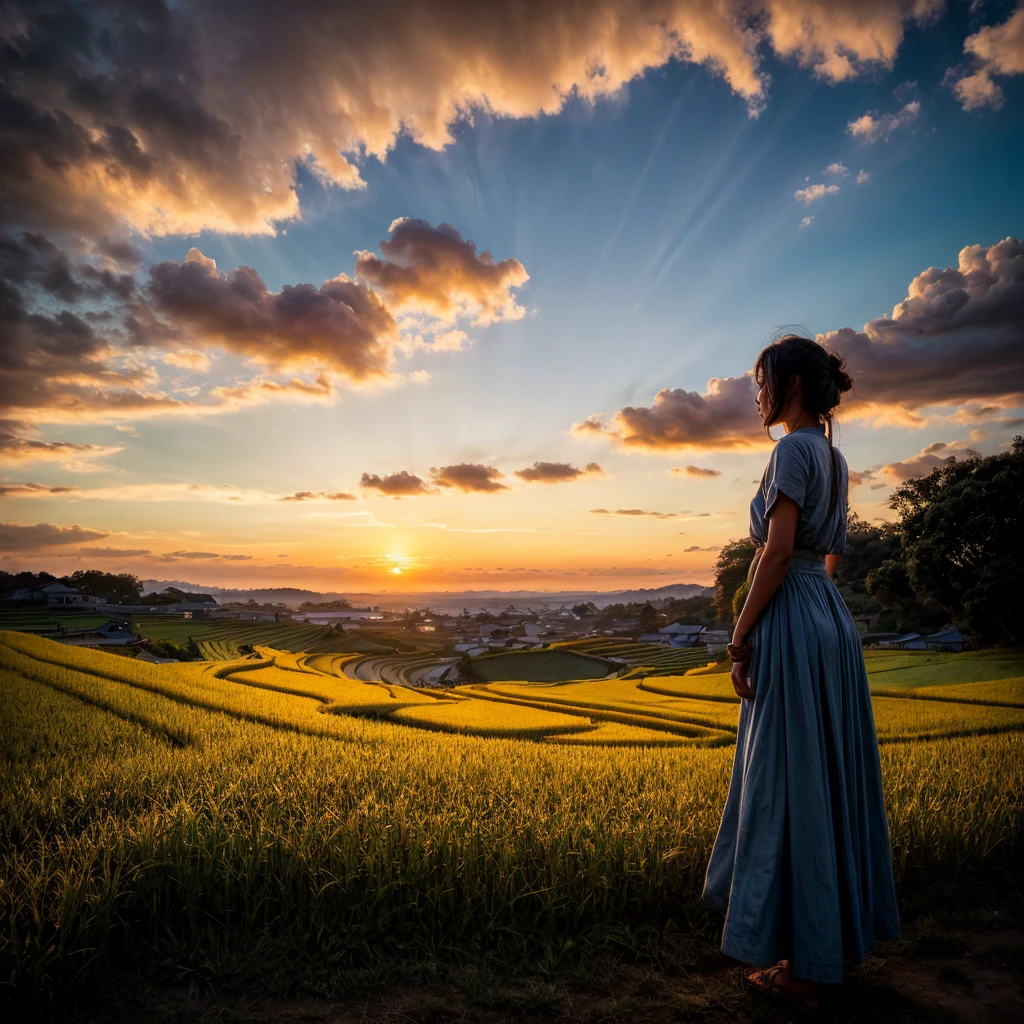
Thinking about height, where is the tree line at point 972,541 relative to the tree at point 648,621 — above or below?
above

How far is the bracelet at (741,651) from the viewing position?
2.73 metres

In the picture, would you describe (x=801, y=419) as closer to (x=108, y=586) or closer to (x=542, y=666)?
(x=108, y=586)

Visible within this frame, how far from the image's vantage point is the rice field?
9.12ft

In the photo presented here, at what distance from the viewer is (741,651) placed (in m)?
2.75

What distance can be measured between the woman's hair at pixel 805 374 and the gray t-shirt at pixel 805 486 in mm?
161

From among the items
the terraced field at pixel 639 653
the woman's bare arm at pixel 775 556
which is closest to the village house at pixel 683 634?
the terraced field at pixel 639 653

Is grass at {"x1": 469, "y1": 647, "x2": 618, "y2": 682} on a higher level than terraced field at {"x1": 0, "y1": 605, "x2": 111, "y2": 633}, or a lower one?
lower

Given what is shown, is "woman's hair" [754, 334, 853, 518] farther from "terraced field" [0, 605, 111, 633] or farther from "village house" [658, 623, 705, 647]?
"village house" [658, 623, 705, 647]

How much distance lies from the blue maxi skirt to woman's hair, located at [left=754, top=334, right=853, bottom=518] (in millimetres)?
675

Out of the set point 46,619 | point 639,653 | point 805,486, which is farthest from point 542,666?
point 805,486

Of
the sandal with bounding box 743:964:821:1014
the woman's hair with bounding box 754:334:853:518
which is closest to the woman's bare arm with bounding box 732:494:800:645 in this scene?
the woman's hair with bounding box 754:334:853:518

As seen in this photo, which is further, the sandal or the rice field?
the rice field

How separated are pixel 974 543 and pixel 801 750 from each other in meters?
22.8

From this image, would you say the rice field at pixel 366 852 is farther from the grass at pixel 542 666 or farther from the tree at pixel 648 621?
the tree at pixel 648 621
